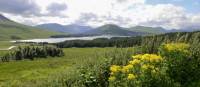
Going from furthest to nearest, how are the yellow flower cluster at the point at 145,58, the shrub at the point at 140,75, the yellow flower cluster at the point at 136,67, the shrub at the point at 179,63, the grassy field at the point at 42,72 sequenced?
1. the grassy field at the point at 42,72
2. the shrub at the point at 179,63
3. the yellow flower cluster at the point at 145,58
4. the yellow flower cluster at the point at 136,67
5. the shrub at the point at 140,75

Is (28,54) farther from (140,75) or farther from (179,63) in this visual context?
(140,75)

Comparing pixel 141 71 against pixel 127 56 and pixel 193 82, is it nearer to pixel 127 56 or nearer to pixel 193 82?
pixel 193 82

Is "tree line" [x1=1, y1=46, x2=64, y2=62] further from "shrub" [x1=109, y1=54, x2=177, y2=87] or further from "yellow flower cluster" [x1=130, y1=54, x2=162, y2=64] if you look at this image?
"shrub" [x1=109, y1=54, x2=177, y2=87]

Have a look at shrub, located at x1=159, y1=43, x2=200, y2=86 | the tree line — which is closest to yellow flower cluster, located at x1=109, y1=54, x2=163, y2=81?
shrub, located at x1=159, y1=43, x2=200, y2=86

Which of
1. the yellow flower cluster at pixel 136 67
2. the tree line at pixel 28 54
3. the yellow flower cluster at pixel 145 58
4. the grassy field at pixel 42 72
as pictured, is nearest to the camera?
the yellow flower cluster at pixel 136 67

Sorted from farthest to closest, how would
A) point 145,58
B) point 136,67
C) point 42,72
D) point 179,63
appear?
1. point 42,72
2. point 179,63
3. point 145,58
4. point 136,67

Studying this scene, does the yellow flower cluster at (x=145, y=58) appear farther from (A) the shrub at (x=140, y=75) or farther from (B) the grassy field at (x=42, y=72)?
(B) the grassy field at (x=42, y=72)

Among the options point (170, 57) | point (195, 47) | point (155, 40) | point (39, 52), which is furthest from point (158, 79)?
point (39, 52)

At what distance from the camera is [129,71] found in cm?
1844

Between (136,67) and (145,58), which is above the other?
(145,58)

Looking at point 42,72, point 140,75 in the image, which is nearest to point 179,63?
point 140,75

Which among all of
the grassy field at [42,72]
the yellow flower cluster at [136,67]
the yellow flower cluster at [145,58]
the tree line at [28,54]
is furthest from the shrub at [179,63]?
the tree line at [28,54]

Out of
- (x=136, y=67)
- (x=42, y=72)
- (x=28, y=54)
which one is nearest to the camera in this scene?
(x=136, y=67)

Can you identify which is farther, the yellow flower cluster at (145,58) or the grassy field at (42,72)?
the grassy field at (42,72)
